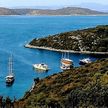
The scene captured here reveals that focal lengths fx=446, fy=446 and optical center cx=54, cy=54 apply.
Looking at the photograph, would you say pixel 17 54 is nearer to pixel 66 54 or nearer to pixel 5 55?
pixel 5 55

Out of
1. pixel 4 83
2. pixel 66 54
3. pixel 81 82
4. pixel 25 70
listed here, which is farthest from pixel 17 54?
pixel 81 82

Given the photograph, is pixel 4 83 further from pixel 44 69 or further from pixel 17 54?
pixel 17 54

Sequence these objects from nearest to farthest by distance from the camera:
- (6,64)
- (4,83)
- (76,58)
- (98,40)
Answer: (4,83) → (6,64) → (76,58) → (98,40)

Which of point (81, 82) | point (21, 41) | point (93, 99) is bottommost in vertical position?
point (21, 41)

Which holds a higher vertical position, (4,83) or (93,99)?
(93,99)

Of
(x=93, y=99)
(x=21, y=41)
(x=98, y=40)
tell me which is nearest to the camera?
(x=93, y=99)

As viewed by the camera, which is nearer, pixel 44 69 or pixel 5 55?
pixel 44 69
